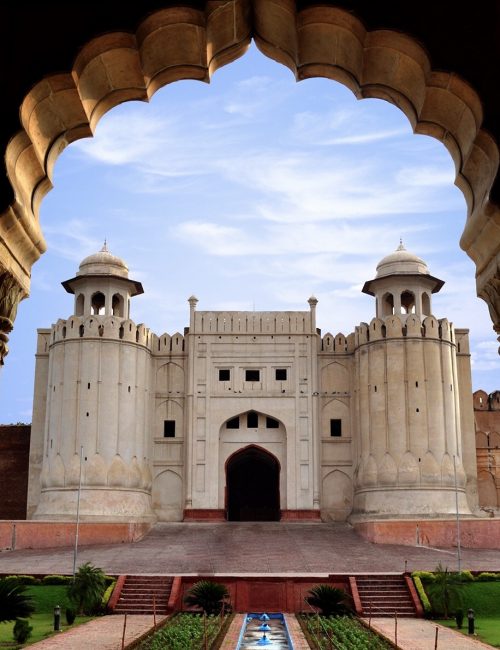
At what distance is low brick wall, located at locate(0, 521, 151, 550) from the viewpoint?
835 inches

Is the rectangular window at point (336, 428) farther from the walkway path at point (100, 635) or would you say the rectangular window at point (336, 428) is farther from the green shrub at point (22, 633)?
the green shrub at point (22, 633)

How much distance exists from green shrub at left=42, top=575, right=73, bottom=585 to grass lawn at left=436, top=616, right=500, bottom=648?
6.43 metres

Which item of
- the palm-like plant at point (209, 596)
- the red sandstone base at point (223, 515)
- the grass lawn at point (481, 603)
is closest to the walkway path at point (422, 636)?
the grass lawn at point (481, 603)

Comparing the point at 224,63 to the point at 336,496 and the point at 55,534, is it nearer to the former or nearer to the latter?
the point at 55,534

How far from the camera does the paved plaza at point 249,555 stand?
1766 centimetres

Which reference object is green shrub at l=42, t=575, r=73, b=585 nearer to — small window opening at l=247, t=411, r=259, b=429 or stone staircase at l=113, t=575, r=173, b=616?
stone staircase at l=113, t=575, r=173, b=616

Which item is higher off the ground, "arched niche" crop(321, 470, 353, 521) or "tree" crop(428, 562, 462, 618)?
"arched niche" crop(321, 470, 353, 521)

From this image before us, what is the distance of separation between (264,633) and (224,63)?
9596 millimetres

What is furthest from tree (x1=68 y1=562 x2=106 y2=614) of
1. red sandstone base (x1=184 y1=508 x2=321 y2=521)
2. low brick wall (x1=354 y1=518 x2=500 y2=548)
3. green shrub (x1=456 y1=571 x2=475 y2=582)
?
red sandstone base (x1=184 y1=508 x2=321 y2=521)

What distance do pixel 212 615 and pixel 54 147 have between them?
1107 cm

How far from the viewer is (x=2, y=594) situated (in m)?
7.84

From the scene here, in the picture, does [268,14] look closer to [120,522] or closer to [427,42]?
[427,42]

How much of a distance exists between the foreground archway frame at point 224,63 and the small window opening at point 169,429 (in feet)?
72.8

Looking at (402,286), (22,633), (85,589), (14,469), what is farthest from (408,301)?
(22,633)
